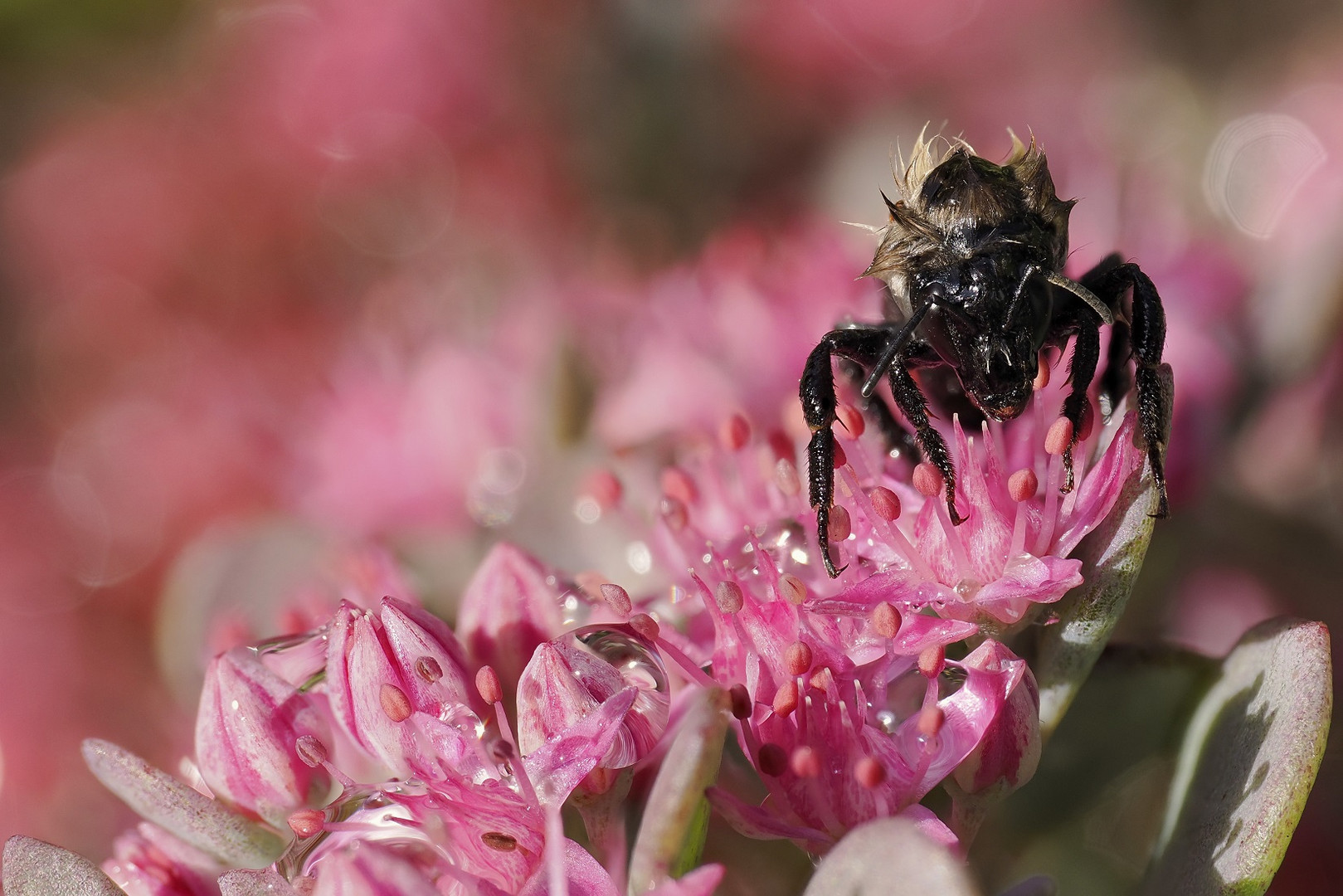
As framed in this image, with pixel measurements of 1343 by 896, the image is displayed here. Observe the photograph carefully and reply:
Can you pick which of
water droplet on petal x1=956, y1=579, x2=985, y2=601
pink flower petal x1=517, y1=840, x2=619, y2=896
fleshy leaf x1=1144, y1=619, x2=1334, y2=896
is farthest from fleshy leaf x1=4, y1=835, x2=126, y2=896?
fleshy leaf x1=1144, y1=619, x2=1334, y2=896

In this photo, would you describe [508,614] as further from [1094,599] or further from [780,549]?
[1094,599]

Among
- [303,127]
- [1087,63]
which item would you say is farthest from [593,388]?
[1087,63]

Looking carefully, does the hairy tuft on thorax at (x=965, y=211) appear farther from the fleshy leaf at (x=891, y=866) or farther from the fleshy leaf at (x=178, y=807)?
the fleshy leaf at (x=178, y=807)

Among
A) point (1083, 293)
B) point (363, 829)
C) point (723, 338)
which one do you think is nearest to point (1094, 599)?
point (1083, 293)

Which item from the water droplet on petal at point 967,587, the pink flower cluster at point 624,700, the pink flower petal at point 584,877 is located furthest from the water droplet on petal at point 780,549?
the pink flower petal at point 584,877

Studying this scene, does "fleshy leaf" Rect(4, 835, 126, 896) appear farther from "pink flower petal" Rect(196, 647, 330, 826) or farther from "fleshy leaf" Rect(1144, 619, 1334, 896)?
"fleshy leaf" Rect(1144, 619, 1334, 896)
